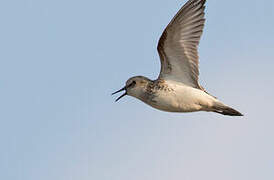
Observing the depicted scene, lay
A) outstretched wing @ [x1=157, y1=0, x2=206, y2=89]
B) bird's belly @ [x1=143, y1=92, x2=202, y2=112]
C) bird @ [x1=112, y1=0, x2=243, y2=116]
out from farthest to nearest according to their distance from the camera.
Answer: outstretched wing @ [x1=157, y1=0, x2=206, y2=89] < bird @ [x1=112, y1=0, x2=243, y2=116] < bird's belly @ [x1=143, y1=92, x2=202, y2=112]

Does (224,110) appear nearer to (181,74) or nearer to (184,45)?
(181,74)

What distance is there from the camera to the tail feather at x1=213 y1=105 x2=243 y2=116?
30250 mm

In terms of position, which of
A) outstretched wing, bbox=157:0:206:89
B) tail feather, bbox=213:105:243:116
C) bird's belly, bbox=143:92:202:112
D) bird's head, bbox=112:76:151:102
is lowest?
tail feather, bbox=213:105:243:116

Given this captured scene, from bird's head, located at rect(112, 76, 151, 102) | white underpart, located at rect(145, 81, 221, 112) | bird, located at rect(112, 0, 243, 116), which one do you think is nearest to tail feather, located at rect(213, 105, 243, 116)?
bird, located at rect(112, 0, 243, 116)

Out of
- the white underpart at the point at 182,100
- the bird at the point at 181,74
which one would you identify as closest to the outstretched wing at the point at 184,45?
the bird at the point at 181,74

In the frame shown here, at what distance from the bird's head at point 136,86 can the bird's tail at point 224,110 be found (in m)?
1.37

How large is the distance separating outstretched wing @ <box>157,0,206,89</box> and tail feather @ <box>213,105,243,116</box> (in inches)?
21.3

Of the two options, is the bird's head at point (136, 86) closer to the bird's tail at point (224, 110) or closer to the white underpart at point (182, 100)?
the white underpart at point (182, 100)

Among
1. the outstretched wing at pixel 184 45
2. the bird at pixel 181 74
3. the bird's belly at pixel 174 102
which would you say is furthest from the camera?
the outstretched wing at pixel 184 45

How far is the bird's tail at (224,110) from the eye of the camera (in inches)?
1190

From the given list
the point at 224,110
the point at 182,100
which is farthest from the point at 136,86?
the point at 224,110

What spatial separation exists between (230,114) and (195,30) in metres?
1.72

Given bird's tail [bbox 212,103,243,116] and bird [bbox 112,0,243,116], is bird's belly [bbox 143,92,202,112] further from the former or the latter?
bird's tail [bbox 212,103,243,116]

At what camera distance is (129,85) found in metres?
30.6
